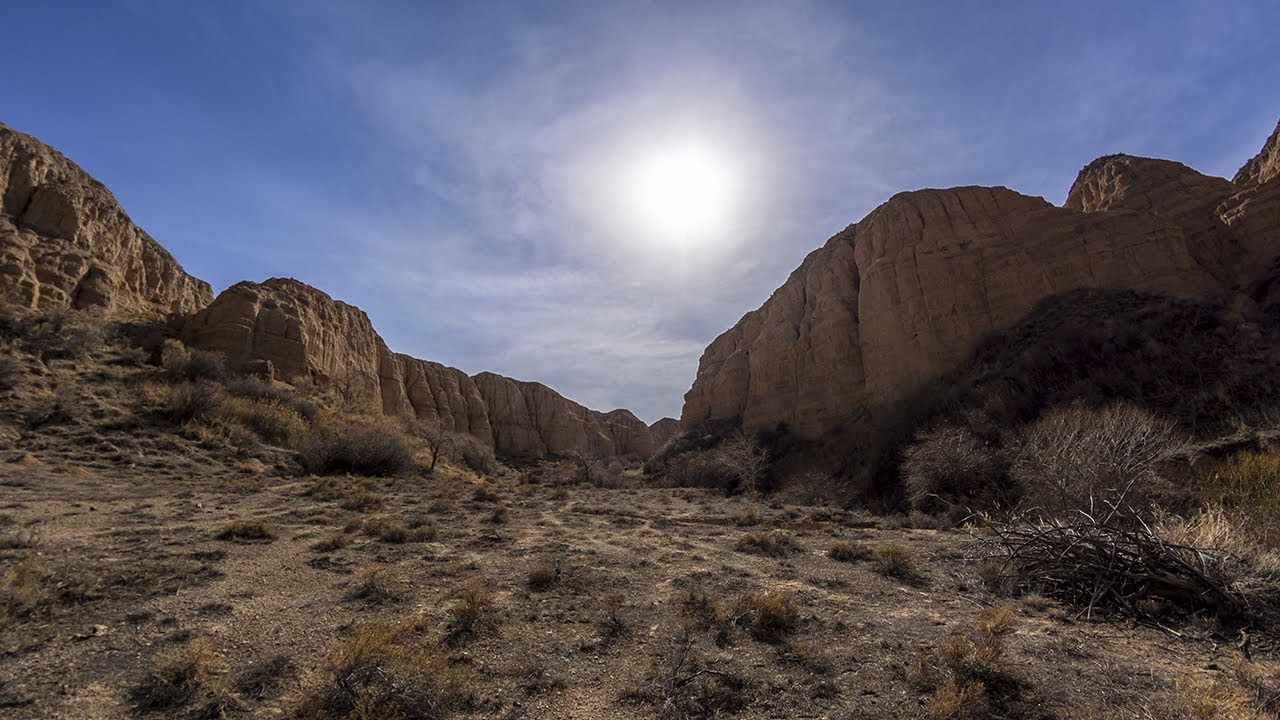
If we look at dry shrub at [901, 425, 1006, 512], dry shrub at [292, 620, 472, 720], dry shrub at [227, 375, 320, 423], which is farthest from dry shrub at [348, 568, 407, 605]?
dry shrub at [227, 375, 320, 423]

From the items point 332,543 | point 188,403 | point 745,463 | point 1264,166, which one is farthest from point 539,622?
point 1264,166

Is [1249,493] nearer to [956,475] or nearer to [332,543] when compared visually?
[956,475]

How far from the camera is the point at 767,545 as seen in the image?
10.1 metres

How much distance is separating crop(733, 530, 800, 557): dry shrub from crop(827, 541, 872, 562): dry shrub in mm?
759

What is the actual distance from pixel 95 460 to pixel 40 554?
37.9ft

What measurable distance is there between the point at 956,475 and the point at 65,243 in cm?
4063

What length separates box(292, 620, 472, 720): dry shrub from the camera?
3.61 meters

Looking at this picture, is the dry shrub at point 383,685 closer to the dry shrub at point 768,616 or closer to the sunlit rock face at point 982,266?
the dry shrub at point 768,616

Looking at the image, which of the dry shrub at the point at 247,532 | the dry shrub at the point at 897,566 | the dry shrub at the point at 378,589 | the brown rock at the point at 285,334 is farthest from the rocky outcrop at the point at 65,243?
the dry shrub at the point at 897,566

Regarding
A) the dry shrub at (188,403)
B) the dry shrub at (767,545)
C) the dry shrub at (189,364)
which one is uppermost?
the dry shrub at (189,364)

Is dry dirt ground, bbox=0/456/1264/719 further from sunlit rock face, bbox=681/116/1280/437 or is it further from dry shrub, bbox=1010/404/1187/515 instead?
sunlit rock face, bbox=681/116/1280/437

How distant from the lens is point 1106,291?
27641mm

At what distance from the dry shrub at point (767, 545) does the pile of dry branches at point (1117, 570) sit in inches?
141

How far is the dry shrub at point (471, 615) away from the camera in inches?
209
